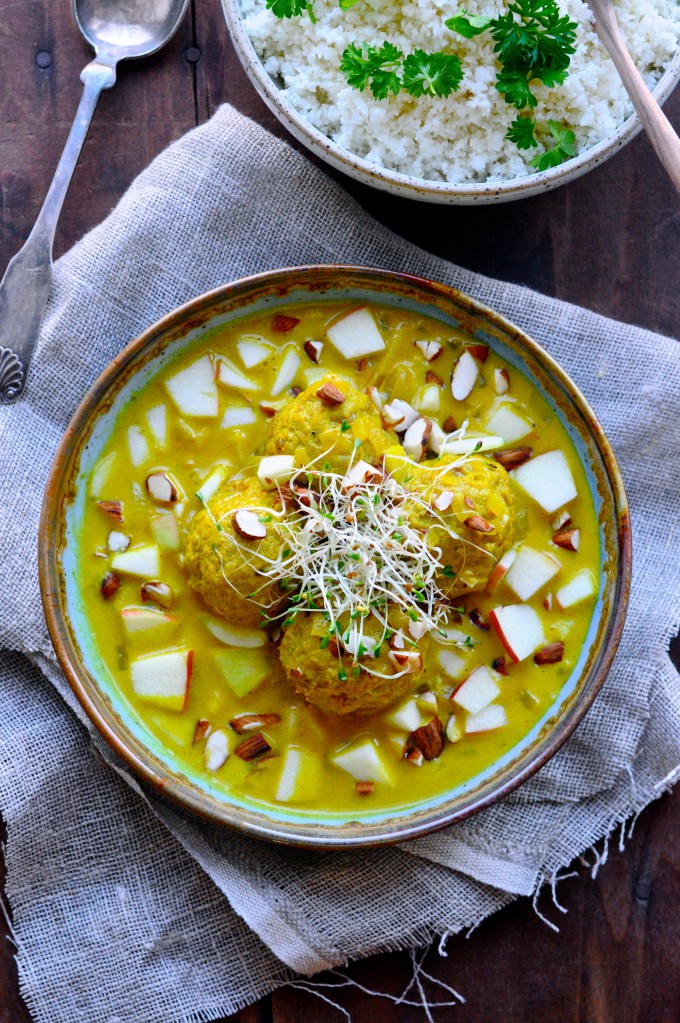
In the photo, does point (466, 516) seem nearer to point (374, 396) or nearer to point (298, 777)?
point (374, 396)

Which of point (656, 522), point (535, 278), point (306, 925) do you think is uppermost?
point (535, 278)

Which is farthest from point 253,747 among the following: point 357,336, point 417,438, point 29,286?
point 29,286

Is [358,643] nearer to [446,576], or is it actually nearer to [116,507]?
[446,576]

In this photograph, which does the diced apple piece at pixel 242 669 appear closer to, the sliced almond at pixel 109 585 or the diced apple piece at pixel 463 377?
the sliced almond at pixel 109 585

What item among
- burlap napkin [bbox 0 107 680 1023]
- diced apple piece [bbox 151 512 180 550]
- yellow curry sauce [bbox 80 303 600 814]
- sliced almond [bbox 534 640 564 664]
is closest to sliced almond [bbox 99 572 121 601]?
yellow curry sauce [bbox 80 303 600 814]

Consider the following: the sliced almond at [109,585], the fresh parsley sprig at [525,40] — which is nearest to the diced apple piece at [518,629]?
the sliced almond at [109,585]

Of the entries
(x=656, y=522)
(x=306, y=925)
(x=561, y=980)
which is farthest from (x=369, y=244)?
(x=561, y=980)
